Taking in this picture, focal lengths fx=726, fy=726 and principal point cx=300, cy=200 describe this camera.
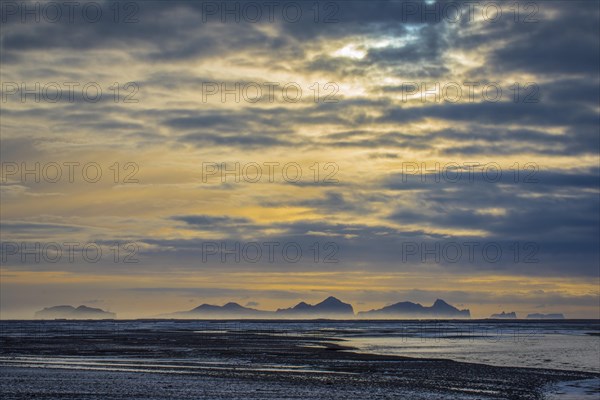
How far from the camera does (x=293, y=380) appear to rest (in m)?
45.9

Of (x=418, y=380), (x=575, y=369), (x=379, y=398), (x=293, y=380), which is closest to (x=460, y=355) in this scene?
(x=575, y=369)

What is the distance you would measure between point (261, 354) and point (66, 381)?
30.3m

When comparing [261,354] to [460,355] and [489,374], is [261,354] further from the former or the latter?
[489,374]

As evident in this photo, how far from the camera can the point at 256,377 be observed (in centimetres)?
4791

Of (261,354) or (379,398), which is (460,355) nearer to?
(261,354)

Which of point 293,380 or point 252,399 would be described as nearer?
point 252,399

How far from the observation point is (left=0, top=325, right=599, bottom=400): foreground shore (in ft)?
128

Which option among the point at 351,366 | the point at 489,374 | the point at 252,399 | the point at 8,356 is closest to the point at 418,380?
the point at 489,374

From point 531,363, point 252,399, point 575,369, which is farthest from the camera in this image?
point 531,363

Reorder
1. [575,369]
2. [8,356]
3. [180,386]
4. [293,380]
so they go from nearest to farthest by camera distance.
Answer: [180,386] < [293,380] < [575,369] < [8,356]

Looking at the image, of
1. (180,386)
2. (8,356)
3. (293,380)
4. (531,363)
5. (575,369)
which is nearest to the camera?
(180,386)

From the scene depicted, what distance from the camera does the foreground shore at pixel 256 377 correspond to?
39.1 metres

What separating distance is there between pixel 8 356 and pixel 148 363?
1613 centimetres

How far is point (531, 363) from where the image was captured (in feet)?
202
